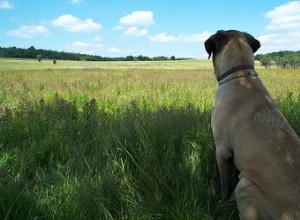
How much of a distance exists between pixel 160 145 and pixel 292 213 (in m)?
2.03

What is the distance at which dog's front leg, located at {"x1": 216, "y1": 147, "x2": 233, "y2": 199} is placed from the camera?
398 centimetres

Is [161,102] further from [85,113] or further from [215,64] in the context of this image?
[215,64]

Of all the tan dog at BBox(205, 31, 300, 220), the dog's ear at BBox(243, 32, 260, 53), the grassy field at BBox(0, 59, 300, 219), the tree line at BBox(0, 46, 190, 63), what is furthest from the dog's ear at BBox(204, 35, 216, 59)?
the tree line at BBox(0, 46, 190, 63)

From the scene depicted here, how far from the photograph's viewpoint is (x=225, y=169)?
403cm

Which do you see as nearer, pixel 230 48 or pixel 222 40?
pixel 230 48

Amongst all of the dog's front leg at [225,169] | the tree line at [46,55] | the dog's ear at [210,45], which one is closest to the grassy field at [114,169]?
the dog's front leg at [225,169]

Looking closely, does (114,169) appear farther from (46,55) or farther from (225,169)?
(46,55)

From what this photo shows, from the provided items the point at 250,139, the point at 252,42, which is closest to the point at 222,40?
the point at 252,42

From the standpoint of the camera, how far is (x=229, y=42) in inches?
185

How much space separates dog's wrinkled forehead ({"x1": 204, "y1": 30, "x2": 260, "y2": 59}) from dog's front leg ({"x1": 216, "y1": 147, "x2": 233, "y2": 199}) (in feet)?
4.51

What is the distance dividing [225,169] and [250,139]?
54 cm

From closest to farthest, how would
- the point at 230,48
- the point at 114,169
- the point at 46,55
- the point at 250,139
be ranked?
the point at 250,139, the point at 114,169, the point at 230,48, the point at 46,55

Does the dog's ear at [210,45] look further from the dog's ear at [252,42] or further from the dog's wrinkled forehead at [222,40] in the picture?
the dog's ear at [252,42]

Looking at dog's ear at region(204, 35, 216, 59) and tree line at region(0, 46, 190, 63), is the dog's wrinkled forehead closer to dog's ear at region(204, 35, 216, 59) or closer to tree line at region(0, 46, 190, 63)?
dog's ear at region(204, 35, 216, 59)
